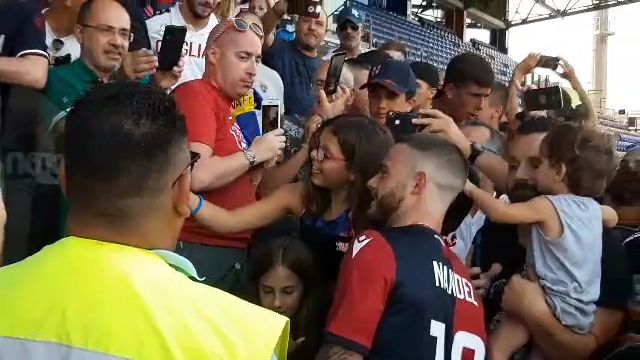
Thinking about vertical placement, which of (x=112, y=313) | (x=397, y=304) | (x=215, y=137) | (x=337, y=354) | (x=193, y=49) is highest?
(x=193, y=49)

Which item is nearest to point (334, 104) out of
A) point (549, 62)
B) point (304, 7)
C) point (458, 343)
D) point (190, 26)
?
point (190, 26)

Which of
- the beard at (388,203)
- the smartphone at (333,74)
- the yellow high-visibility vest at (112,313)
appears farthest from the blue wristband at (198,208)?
the yellow high-visibility vest at (112,313)

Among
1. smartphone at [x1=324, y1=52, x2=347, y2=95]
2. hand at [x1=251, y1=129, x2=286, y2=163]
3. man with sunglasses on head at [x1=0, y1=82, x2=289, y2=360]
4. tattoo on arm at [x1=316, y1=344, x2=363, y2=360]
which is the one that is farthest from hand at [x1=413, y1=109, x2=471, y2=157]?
man with sunglasses on head at [x1=0, y1=82, x2=289, y2=360]

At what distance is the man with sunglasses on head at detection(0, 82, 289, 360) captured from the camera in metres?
1.10

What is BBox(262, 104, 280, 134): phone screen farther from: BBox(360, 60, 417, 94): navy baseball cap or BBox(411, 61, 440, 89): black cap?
BBox(411, 61, 440, 89): black cap

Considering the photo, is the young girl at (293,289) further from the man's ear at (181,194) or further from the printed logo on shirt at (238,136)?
the man's ear at (181,194)

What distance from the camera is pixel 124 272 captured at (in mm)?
1143

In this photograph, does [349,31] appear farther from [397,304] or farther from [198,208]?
[397,304]

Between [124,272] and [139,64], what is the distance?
1966 mm

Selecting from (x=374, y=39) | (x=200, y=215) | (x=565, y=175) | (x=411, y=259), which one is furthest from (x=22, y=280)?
(x=374, y=39)

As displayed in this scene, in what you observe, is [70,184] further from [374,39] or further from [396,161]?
[374,39]

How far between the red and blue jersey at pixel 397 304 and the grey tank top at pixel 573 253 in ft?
2.74

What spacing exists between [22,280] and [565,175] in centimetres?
215

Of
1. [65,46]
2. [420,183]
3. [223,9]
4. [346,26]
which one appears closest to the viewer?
[420,183]
